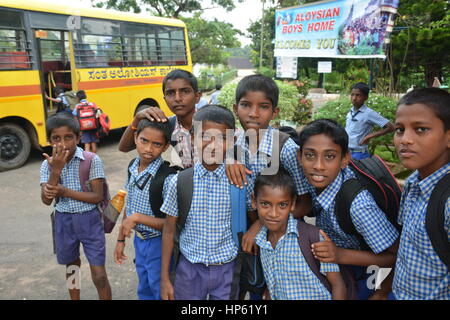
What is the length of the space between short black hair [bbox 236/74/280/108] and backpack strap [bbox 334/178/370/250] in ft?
2.06

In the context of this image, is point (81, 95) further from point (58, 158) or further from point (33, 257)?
point (58, 158)

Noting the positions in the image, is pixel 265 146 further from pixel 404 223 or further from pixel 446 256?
pixel 446 256

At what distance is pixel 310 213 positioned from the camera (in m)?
1.96

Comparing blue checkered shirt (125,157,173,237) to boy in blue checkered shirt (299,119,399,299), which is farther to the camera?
blue checkered shirt (125,157,173,237)

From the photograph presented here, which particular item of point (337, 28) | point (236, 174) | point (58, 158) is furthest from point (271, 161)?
point (337, 28)

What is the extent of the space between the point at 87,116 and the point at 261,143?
537 centimetres

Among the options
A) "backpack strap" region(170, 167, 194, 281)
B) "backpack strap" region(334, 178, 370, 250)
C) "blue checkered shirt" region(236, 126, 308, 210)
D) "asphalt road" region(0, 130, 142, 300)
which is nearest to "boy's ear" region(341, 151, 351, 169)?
"backpack strap" region(334, 178, 370, 250)

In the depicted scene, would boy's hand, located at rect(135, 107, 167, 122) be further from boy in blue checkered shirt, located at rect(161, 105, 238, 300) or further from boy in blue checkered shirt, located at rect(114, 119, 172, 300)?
boy in blue checkered shirt, located at rect(161, 105, 238, 300)

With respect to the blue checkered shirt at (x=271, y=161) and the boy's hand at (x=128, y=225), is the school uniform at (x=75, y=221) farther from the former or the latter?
the blue checkered shirt at (x=271, y=161)

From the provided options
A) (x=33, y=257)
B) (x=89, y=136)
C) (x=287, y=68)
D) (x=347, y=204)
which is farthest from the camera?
(x=287, y=68)

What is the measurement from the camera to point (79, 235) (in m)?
2.34

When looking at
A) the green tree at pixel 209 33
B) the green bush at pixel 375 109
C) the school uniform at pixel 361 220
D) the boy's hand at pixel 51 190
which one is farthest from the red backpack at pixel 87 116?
the green tree at pixel 209 33

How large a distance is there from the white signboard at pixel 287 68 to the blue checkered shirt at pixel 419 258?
34.1ft

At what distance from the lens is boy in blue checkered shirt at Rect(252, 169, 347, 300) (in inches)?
62.2
